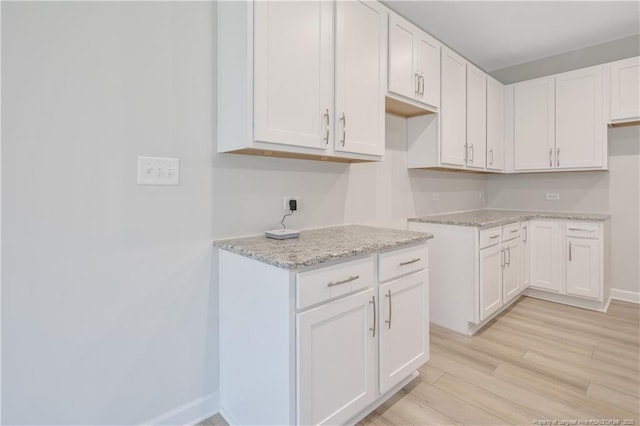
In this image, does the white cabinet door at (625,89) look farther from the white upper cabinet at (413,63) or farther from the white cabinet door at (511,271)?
the white upper cabinet at (413,63)

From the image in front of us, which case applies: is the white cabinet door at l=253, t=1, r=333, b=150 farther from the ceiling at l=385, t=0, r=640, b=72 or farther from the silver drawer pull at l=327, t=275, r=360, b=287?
the ceiling at l=385, t=0, r=640, b=72

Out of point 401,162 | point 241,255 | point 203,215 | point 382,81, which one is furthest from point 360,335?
point 401,162

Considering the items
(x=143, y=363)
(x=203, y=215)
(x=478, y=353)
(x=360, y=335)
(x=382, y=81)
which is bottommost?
(x=478, y=353)

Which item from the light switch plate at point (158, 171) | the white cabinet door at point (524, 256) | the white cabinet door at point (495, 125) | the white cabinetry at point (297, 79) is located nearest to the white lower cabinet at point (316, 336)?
the light switch plate at point (158, 171)

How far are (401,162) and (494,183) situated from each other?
6.41 feet

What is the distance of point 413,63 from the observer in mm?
2369

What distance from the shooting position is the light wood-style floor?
1673 mm

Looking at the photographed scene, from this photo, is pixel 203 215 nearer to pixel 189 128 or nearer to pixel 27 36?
pixel 189 128

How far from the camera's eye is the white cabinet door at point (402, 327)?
65.6 inches

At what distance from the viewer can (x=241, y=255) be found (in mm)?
1499

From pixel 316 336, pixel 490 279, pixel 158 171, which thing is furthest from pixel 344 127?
pixel 490 279

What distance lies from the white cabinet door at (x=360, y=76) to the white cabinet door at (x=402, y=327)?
0.81 metres

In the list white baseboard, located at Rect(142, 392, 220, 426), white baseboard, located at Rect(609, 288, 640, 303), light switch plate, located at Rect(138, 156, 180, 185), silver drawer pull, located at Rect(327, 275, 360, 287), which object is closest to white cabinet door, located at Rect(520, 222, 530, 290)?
white baseboard, located at Rect(609, 288, 640, 303)

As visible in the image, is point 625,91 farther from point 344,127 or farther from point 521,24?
point 344,127
